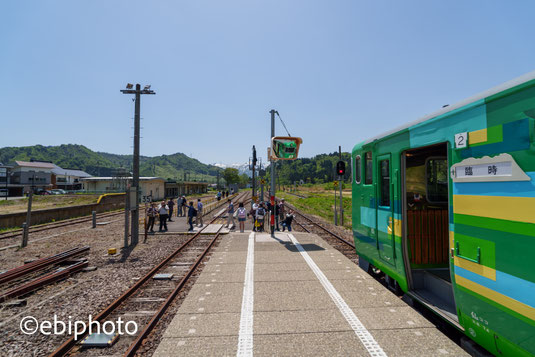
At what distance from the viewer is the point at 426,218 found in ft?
18.2

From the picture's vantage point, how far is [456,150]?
3.77 metres

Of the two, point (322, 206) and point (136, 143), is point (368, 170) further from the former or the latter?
point (322, 206)

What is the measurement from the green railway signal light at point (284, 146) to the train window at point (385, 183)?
803 centimetres

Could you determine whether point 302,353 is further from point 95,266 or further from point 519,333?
point 95,266

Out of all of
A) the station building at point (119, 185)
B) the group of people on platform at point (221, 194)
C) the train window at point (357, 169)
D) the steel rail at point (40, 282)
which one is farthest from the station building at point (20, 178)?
the group of people on platform at point (221, 194)

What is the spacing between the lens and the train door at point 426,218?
207 inches

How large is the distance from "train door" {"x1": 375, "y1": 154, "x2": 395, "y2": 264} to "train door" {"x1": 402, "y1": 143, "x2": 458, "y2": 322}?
0.99 feet

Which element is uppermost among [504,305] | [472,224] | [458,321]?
[472,224]

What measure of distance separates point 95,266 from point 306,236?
28.9 ft

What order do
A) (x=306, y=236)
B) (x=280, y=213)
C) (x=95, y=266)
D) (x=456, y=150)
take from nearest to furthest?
(x=456, y=150), (x=95, y=266), (x=306, y=236), (x=280, y=213)

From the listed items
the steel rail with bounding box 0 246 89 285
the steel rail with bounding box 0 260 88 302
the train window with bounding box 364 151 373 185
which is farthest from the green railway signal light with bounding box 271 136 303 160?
the steel rail with bounding box 0 246 89 285

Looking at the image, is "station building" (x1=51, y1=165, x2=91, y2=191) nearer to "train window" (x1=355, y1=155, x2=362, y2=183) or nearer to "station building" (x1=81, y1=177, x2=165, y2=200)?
"station building" (x1=81, y1=177, x2=165, y2=200)

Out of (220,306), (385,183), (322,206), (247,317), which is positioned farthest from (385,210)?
(322,206)

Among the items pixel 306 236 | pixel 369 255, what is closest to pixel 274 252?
pixel 306 236
